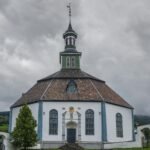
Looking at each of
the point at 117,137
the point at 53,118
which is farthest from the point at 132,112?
the point at 53,118

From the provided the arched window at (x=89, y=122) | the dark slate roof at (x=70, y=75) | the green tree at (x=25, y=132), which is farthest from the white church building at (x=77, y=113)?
the green tree at (x=25, y=132)

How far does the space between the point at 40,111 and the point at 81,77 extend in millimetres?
8390

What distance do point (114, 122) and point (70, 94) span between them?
6879 mm

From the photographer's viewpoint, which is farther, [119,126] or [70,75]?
[70,75]

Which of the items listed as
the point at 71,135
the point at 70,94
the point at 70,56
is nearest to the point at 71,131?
the point at 71,135

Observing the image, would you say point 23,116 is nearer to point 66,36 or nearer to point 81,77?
point 81,77

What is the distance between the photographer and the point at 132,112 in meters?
50.7

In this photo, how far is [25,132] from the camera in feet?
127

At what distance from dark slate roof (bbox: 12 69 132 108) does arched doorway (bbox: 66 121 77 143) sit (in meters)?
3.19

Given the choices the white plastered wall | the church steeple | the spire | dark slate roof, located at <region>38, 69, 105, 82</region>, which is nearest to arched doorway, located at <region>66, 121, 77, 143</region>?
the white plastered wall

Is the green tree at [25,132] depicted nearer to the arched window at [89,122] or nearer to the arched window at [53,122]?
the arched window at [53,122]

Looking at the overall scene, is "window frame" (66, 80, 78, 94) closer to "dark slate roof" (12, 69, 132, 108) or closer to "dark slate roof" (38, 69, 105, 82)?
"dark slate roof" (12, 69, 132, 108)

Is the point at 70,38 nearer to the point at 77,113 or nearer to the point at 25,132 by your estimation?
the point at 77,113

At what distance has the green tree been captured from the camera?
38531 mm
